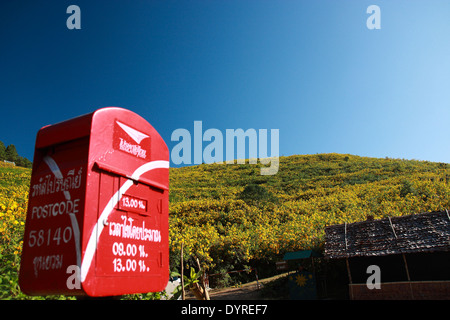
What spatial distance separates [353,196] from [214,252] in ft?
51.0

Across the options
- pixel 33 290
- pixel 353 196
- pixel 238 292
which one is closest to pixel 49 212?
pixel 33 290

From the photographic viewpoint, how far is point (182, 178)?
4856cm

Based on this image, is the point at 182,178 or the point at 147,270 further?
the point at 182,178

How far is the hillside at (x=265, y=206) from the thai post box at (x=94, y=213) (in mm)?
1949

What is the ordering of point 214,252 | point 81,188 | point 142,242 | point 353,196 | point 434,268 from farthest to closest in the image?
point 353,196 → point 214,252 → point 434,268 → point 142,242 → point 81,188

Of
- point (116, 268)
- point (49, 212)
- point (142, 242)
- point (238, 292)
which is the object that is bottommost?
point (238, 292)

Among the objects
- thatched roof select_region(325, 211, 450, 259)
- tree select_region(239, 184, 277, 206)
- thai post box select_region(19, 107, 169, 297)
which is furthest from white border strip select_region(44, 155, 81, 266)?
tree select_region(239, 184, 277, 206)

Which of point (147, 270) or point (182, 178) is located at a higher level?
point (182, 178)

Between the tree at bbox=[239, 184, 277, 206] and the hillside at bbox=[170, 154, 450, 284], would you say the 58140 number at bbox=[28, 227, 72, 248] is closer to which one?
the hillside at bbox=[170, 154, 450, 284]

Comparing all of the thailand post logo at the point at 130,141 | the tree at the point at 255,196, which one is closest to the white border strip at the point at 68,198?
the thailand post logo at the point at 130,141

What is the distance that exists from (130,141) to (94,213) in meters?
0.55

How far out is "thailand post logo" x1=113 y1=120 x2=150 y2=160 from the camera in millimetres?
1926

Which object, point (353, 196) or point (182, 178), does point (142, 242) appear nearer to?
point (353, 196)

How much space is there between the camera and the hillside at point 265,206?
613 inches
